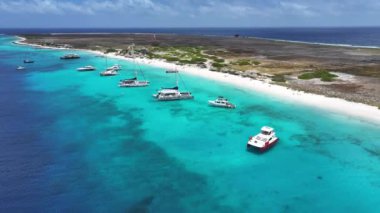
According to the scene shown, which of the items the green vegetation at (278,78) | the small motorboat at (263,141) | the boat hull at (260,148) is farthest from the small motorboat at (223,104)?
the green vegetation at (278,78)

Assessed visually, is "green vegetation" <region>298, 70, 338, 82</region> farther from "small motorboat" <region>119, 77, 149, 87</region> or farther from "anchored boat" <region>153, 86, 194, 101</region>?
"small motorboat" <region>119, 77, 149, 87</region>

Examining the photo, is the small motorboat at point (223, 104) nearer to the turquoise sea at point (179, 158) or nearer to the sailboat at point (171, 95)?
→ the turquoise sea at point (179, 158)

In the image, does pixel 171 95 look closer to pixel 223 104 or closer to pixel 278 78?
pixel 223 104

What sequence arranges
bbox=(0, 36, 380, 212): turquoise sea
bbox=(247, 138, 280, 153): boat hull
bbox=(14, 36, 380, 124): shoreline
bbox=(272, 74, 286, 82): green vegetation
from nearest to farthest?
1. bbox=(0, 36, 380, 212): turquoise sea
2. bbox=(247, 138, 280, 153): boat hull
3. bbox=(14, 36, 380, 124): shoreline
4. bbox=(272, 74, 286, 82): green vegetation

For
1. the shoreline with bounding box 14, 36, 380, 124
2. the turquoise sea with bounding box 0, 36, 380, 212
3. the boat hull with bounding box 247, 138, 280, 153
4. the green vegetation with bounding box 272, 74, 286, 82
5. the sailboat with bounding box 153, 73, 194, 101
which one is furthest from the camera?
the green vegetation with bounding box 272, 74, 286, 82

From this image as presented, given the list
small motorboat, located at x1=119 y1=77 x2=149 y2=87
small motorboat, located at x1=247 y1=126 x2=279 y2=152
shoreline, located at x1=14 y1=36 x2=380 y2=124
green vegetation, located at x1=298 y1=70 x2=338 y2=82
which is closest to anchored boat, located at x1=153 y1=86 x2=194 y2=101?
small motorboat, located at x1=119 y1=77 x2=149 y2=87

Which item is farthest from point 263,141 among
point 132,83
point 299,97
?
point 132,83

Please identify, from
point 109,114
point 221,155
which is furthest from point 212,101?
point 221,155
